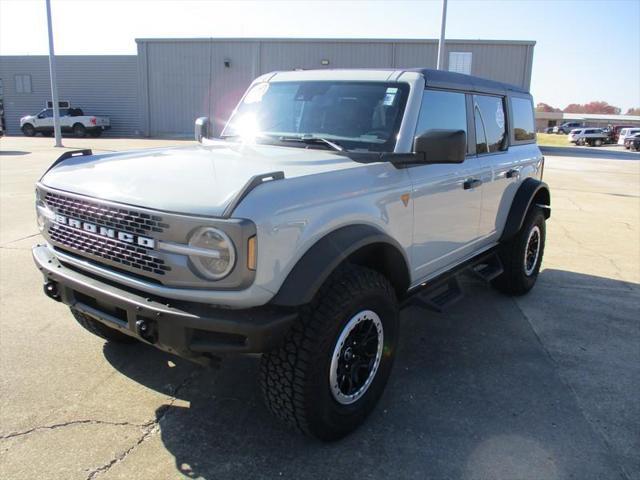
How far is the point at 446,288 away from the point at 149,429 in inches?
96.7

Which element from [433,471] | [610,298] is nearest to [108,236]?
[433,471]

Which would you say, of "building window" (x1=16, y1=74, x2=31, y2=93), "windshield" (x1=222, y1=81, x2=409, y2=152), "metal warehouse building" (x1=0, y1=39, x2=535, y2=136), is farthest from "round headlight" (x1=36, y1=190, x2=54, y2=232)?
"building window" (x1=16, y1=74, x2=31, y2=93)

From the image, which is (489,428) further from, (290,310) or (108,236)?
(108,236)

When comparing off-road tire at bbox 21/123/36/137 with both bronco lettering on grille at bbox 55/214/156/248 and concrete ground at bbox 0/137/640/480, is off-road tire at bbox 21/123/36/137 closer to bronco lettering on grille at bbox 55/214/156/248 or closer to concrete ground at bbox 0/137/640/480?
concrete ground at bbox 0/137/640/480

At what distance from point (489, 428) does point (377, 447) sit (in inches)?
27.1

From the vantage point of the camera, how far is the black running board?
3633 millimetres

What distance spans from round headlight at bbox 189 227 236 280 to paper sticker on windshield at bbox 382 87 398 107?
69.4 inches

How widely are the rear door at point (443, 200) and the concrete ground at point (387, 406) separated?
0.76 metres

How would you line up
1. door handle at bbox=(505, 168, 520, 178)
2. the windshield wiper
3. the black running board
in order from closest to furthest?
the windshield wiper, the black running board, door handle at bbox=(505, 168, 520, 178)

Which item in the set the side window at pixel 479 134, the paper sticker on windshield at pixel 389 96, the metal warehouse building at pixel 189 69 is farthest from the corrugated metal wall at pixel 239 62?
the paper sticker on windshield at pixel 389 96

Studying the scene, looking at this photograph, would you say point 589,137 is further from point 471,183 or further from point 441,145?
point 441,145

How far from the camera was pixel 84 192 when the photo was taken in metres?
2.74

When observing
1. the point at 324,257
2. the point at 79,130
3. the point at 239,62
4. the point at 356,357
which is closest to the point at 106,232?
the point at 324,257

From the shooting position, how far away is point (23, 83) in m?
36.9
